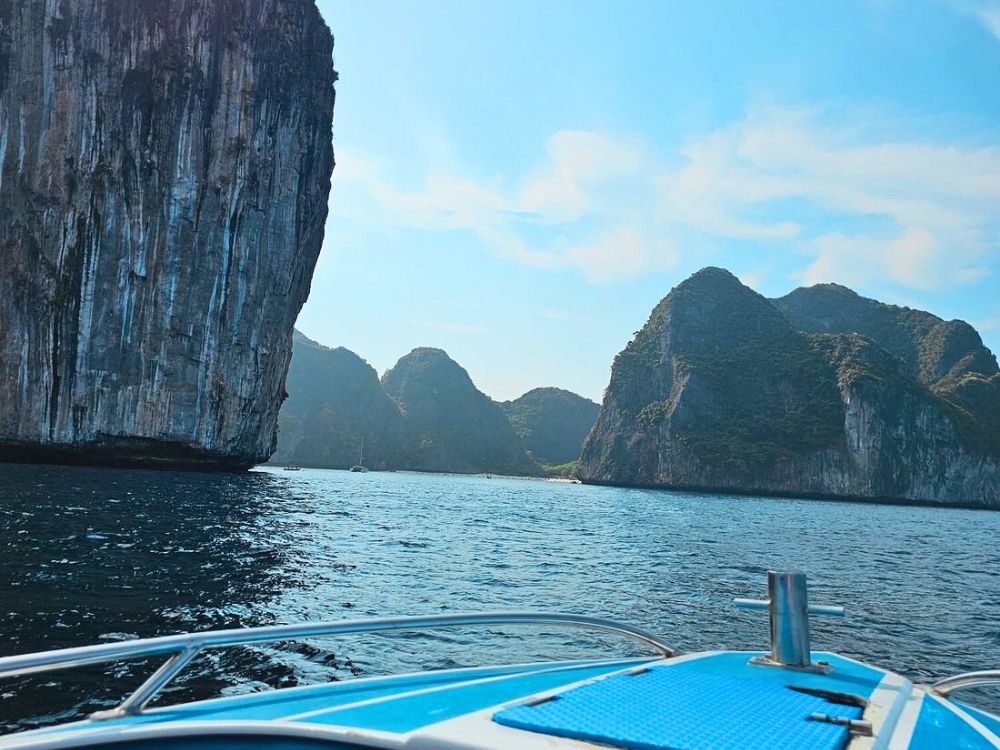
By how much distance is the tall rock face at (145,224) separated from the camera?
49938 millimetres

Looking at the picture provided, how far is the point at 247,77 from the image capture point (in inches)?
2319

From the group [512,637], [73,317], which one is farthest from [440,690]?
[73,317]

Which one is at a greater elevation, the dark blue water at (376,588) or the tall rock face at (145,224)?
the tall rock face at (145,224)

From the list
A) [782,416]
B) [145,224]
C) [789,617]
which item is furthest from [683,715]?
[782,416]

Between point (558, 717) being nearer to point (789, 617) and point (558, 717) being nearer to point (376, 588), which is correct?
point (789, 617)

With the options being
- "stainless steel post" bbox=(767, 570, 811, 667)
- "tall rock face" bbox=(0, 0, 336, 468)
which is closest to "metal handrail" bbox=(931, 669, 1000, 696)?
"stainless steel post" bbox=(767, 570, 811, 667)

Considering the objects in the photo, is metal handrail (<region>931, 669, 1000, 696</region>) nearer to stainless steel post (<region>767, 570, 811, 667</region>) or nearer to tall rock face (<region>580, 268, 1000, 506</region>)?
stainless steel post (<region>767, 570, 811, 667</region>)

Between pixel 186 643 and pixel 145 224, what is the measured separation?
58.5 m

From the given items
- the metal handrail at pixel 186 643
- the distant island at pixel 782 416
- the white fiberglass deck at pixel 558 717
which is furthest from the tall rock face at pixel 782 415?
the white fiberglass deck at pixel 558 717

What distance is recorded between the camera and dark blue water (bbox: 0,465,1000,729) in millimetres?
9391

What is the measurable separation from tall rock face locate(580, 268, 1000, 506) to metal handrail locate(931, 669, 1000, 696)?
532 ft

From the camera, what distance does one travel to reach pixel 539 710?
2682mm

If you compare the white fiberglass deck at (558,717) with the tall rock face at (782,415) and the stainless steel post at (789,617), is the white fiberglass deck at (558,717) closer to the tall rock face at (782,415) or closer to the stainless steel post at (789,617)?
the stainless steel post at (789,617)

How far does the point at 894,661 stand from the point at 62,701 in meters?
11.9
